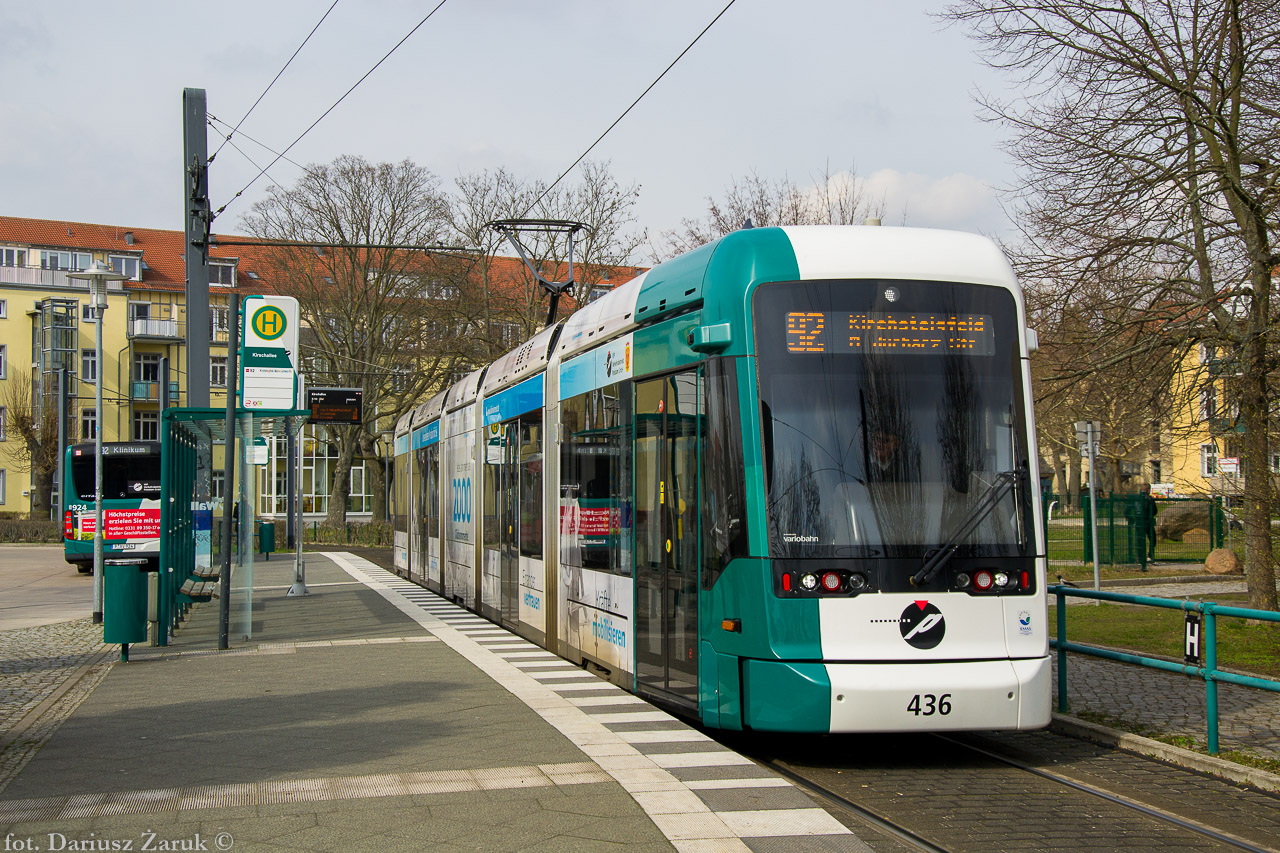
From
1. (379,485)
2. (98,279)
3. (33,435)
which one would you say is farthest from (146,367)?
(98,279)

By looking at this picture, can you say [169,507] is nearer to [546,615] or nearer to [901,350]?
[546,615]

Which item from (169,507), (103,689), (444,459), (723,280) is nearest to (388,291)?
(444,459)

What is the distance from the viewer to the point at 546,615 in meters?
13.2

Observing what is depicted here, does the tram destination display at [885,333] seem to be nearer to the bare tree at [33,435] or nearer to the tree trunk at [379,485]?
the tree trunk at [379,485]

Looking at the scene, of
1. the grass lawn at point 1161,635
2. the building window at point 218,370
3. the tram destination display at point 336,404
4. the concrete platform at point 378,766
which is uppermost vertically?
the building window at point 218,370

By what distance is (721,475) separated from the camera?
8.08 metres

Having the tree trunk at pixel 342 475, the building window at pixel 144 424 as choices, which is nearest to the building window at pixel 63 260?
the building window at pixel 144 424

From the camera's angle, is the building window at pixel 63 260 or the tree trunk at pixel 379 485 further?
the building window at pixel 63 260

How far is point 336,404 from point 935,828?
3050cm

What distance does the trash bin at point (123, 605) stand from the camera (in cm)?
1264

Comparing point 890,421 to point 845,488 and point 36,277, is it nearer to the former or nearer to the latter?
point 845,488

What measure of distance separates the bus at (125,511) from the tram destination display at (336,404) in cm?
472

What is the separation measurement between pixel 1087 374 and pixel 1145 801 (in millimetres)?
10005

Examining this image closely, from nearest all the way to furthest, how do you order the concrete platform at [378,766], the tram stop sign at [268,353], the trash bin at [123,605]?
the concrete platform at [378,766]
the trash bin at [123,605]
the tram stop sign at [268,353]
